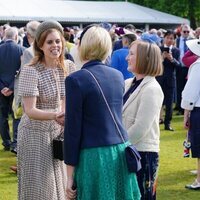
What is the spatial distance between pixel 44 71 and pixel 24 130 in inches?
21.4

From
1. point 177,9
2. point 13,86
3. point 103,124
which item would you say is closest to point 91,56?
point 103,124

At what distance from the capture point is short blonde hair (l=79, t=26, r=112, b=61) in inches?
139

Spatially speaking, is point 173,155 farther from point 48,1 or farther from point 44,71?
point 48,1

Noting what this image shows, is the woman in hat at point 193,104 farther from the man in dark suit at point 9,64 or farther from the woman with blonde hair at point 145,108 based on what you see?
the man in dark suit at point 9,64

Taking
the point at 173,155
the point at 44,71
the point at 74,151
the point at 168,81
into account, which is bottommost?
the point at 173,155

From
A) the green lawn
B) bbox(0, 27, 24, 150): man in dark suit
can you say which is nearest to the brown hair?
the green lawn

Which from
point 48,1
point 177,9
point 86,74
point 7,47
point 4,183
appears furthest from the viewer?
point 177,9

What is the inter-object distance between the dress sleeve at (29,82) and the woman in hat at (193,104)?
2454 mm

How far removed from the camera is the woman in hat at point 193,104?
20.4ft

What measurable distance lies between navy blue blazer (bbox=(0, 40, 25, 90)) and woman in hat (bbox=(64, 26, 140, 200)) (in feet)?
16.4

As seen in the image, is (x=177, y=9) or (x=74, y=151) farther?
(x=177, y=9)

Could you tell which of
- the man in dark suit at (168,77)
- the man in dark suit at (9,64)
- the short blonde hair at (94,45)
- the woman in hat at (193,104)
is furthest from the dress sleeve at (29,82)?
the man in dark suit at (168,77)

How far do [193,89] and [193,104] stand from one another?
215 millimetres

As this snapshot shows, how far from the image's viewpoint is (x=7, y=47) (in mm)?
8484
